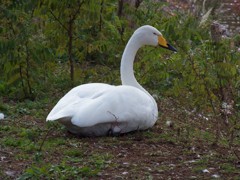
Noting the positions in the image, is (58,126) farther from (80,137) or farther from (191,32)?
(191,32)

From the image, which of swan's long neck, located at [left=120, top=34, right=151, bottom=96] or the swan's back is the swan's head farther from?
the swan's back

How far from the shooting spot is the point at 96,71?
11344 millimetres

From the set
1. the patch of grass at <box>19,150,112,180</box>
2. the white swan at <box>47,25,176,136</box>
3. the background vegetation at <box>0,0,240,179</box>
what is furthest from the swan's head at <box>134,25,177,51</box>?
the patch of grass at <box>19,150,112,180</box>

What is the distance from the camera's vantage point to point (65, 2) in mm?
9727

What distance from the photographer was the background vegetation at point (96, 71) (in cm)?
748

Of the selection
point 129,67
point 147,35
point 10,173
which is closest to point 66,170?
point 10,173

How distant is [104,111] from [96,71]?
12.3 ft

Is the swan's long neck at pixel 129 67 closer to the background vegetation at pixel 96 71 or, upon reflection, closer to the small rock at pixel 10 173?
the background vegetation at pixel 96 71

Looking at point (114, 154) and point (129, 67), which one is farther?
point (129, 67)

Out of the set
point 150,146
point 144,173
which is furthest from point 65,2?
point 144,173

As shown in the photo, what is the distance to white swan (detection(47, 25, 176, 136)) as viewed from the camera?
7.55 metres

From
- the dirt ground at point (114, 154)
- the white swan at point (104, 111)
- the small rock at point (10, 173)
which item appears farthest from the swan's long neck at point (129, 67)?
the small rock at point (10, 173)

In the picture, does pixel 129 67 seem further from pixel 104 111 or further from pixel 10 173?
pixel 10 173

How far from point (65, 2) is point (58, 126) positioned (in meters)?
2.16
